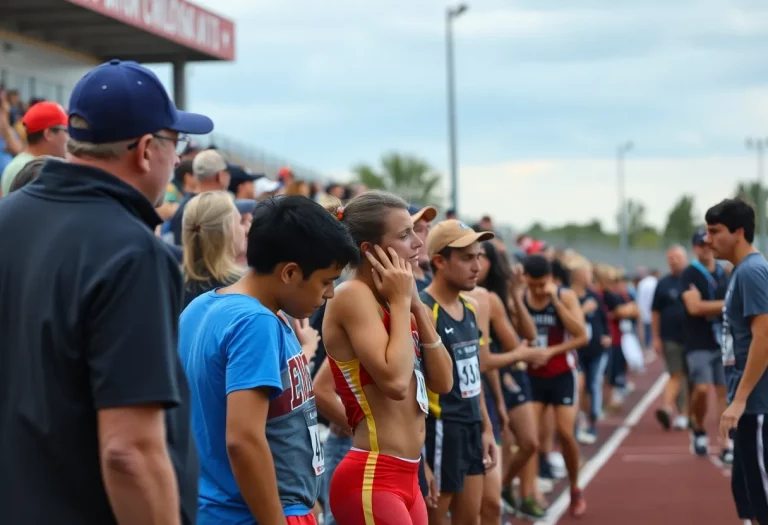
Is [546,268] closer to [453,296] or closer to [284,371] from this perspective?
[453,296]

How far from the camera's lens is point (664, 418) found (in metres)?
16.2

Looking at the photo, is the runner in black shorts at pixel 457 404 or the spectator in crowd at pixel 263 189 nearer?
the runner in black shorts at pixel 457 404

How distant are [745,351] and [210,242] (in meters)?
3.25

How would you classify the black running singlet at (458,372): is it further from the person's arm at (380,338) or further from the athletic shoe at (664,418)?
the athletic shoe at (664,418)

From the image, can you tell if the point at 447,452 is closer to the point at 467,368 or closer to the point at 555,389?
the point at 467,368

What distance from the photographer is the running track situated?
994cm

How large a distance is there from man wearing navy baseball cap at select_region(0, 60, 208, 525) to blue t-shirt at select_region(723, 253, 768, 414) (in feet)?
15.3

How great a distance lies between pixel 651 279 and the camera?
2830 cm

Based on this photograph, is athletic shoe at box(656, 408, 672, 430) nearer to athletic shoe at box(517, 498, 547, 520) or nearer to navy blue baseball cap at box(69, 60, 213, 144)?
athletic shoe at box(517, 498, 547, 520)

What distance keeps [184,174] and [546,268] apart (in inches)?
136

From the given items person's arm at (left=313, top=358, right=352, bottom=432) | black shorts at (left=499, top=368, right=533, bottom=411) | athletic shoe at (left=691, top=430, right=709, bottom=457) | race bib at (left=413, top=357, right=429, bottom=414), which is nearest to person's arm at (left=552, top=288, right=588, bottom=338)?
black shorts at (left=499, top=368, right=533, bottom=411)

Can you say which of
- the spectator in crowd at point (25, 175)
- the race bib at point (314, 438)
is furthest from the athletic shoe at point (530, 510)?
the race bib at point (314, 438)

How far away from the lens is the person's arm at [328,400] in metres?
5.62

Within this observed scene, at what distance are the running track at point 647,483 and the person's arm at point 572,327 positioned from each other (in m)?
1.41
